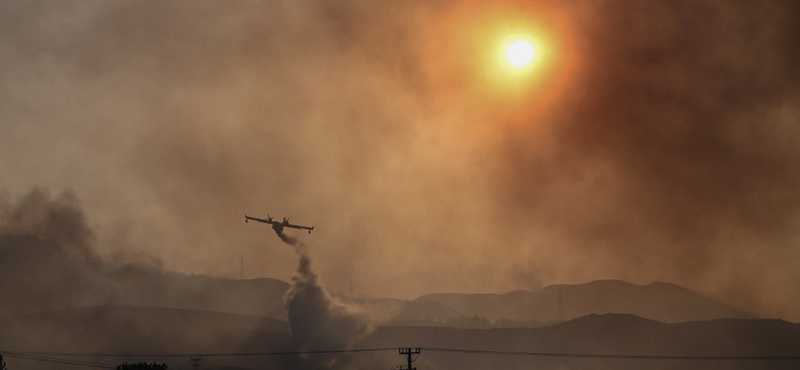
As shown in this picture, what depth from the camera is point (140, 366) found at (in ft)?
448
